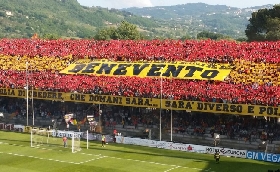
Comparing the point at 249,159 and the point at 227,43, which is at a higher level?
the point at 227,43

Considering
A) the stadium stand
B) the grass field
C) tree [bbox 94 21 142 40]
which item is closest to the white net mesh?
the grass field

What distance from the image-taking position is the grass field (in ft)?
137

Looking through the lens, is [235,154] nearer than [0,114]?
Yes

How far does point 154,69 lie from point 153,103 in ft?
28.3

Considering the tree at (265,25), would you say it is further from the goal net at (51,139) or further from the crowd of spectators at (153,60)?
the goal net at (51,139)

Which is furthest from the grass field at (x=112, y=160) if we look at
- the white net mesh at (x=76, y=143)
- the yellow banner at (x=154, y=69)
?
the yellow banner at (x=154, y=69)

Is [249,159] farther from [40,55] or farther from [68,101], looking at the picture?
[40,55]

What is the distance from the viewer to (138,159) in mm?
45719

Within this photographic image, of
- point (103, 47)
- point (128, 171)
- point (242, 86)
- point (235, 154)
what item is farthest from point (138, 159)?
point (103, 47)

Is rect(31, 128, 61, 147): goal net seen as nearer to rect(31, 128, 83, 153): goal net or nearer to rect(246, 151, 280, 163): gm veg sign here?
rect(31, 128, 83, 153): goal net

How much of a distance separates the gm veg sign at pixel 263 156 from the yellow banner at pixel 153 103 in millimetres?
5780

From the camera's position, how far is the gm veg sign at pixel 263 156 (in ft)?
143

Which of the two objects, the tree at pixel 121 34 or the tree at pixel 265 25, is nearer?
the tree at pixel 265 25

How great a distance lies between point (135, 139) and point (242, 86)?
14.1m
